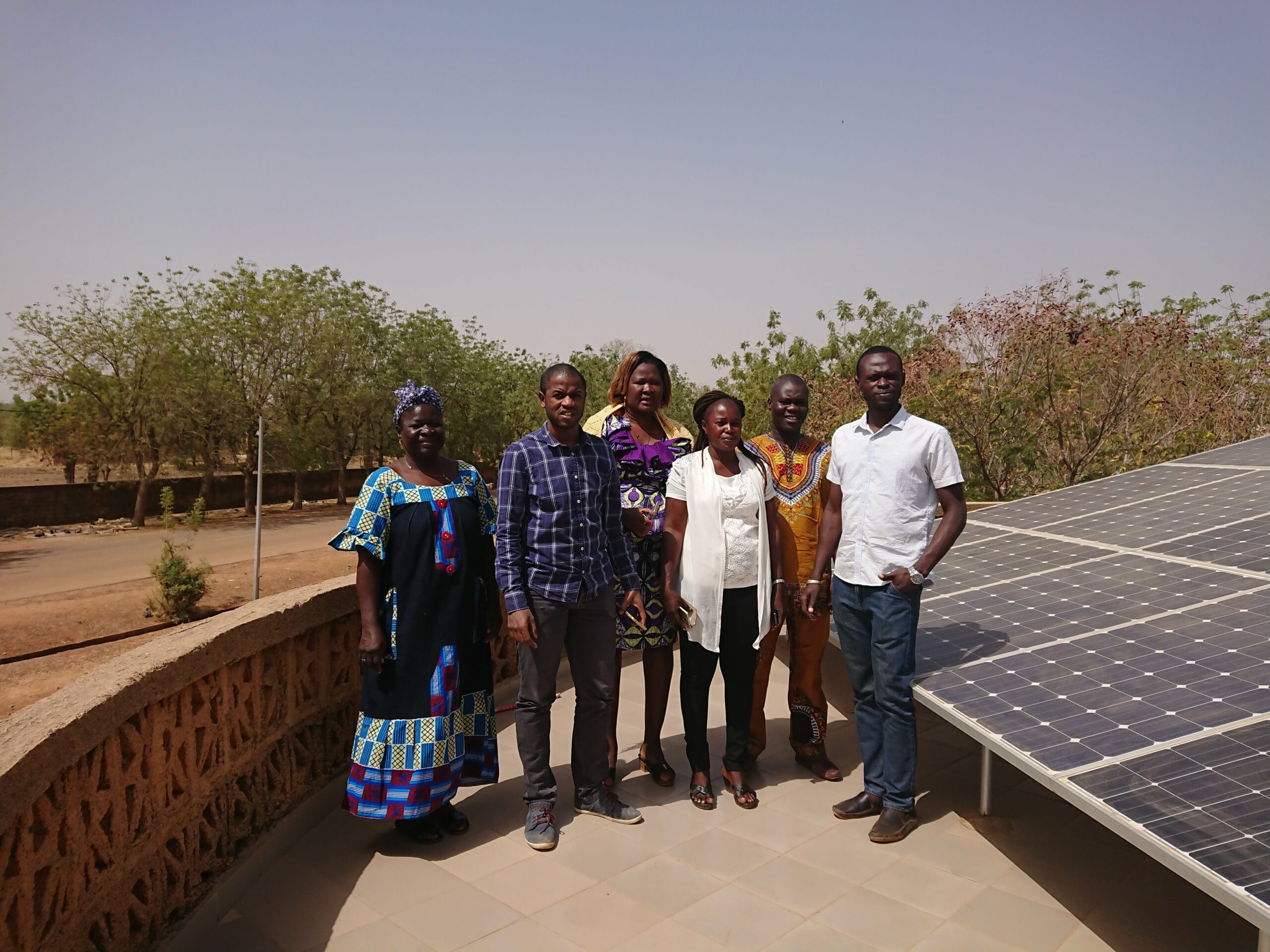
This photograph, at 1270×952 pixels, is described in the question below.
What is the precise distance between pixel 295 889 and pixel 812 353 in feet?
57.9

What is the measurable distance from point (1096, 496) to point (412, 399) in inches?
242

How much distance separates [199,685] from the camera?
10.5ft

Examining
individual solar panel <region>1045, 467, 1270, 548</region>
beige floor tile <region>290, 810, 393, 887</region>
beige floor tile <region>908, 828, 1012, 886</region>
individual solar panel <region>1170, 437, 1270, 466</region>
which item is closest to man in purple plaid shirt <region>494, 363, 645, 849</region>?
beige floor tile <region>290, 810, 393, 887</region>

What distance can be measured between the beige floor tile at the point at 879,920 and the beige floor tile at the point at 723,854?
42cm

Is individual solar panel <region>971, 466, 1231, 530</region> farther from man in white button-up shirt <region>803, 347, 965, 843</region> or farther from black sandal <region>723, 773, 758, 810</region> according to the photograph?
black sandal <region>723, 773, 758, 810</region>

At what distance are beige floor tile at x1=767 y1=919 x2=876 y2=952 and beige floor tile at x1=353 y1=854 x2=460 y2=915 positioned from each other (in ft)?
4.27

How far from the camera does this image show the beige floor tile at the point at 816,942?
9.75 feet

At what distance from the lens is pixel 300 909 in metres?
3.27

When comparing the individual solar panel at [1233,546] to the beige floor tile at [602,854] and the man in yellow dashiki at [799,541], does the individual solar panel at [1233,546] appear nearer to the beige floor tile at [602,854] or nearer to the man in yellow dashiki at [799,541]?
the man in yellow dashiki at [799,541]

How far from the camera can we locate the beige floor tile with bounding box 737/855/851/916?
3266 millimetres

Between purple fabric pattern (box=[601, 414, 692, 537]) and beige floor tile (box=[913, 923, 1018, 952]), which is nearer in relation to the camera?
beige floor tile (box=[913, 923, 1018, 952])

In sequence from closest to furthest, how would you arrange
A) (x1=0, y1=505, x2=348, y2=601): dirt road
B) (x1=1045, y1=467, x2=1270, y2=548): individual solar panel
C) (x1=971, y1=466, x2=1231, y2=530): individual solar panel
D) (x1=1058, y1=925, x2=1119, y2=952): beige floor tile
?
(x1=1058, y1=925, x2=1119, y2=952): beige floor tile, (x1=1045, y1=467, x2=1270, y2=548): individual solar panel, (x1=971, y1=466, x2=1231, y2=530): individual solar panel, (x1=0, y1=505, x2=348, y2=601): dirt road

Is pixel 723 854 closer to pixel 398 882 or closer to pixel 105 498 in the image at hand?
pixel 398 882

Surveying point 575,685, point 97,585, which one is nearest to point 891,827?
point 575,685
